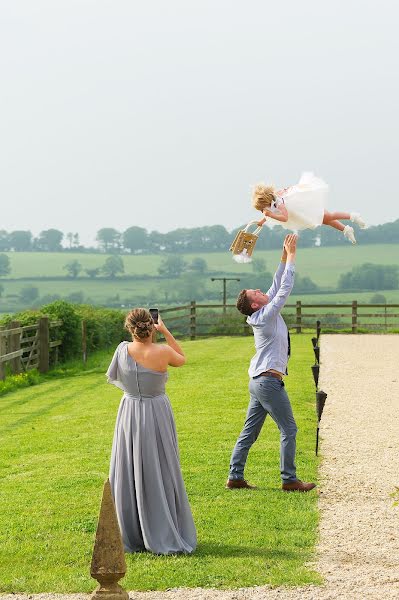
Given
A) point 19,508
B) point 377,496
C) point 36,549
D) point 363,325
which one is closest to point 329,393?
point 377,496

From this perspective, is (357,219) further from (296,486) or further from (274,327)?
(296,486)

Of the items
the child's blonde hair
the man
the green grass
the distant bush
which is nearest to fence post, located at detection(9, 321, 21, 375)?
the distant bush

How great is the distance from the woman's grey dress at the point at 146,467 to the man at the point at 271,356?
1.61 metres

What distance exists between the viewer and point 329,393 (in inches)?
704

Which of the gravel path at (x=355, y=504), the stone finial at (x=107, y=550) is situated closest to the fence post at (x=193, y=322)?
the gravel path at (x=355, y=504)

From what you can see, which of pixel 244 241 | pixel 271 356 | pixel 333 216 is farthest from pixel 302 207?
pixel 271 356

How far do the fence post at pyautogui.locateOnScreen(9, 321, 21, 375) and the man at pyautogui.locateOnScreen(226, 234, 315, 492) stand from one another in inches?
497

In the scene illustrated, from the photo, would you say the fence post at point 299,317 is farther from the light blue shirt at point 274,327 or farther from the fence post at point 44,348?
the light blue shirt at point 274,327

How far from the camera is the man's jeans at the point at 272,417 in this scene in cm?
860

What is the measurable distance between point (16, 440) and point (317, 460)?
4254mm

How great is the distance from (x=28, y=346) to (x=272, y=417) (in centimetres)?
1443

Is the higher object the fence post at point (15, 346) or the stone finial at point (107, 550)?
the stone finial at point (107, 550)

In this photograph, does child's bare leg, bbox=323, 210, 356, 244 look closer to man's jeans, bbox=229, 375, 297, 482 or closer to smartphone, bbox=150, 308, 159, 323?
smartphone, bbox=150, 308, 159, 323

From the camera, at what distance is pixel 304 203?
23.0 ft
